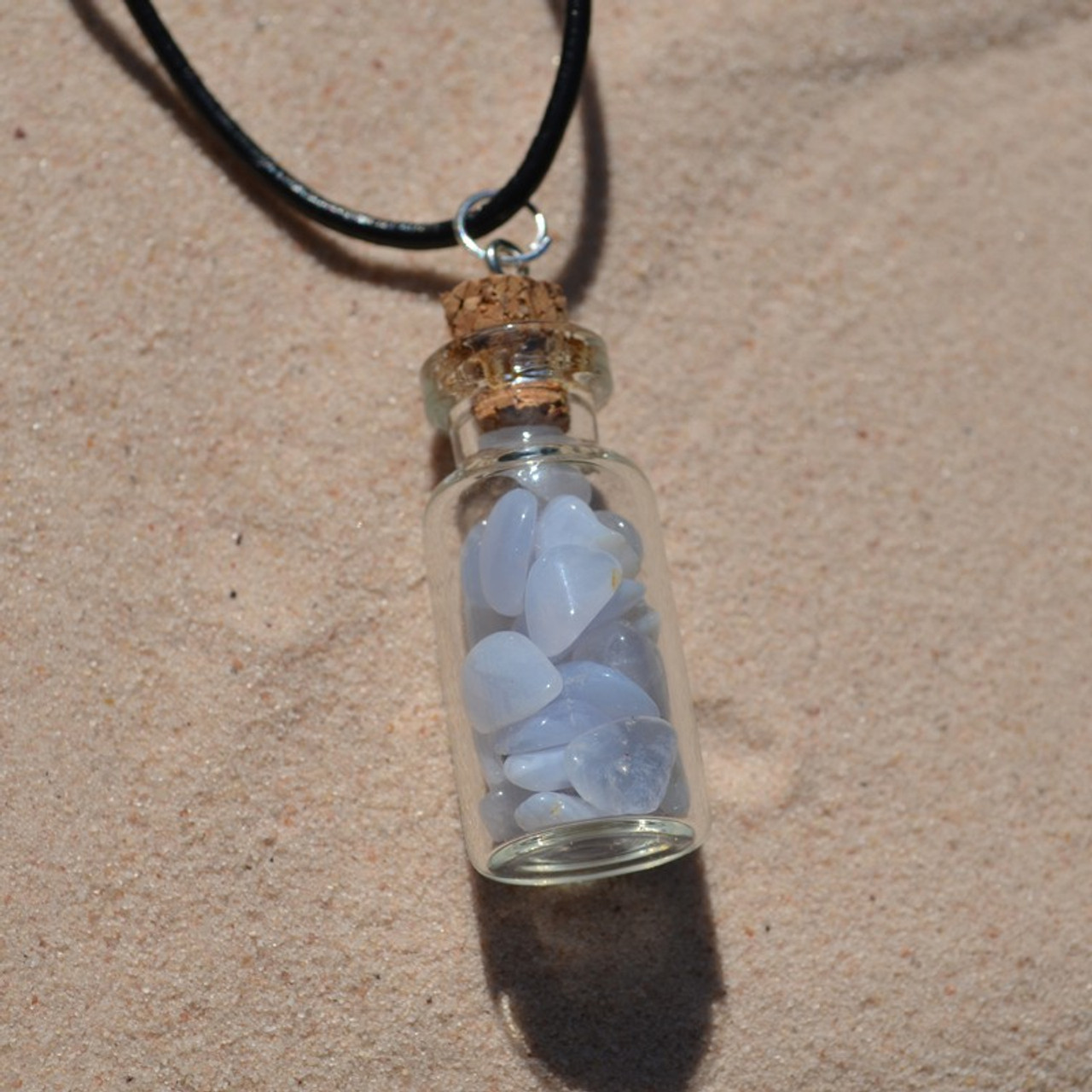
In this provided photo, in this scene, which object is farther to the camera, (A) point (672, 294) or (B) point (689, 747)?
(A) point (672, 294)

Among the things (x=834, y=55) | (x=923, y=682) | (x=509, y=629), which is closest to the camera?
(x=509, y=629)

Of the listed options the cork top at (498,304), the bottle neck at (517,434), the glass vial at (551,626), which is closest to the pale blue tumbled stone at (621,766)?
the glass vial at (551,626)

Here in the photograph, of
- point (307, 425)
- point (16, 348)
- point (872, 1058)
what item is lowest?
point (872, 1058)

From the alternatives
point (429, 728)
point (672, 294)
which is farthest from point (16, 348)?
point (672, 294)

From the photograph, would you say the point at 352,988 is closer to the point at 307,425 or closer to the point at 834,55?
the point at 307,425

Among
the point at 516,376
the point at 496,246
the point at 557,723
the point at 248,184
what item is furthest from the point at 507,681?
the point at 248,184
